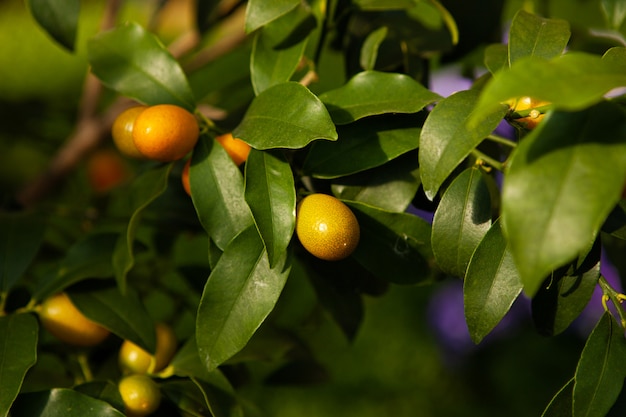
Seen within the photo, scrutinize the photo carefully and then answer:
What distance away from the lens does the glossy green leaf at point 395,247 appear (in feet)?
2.01

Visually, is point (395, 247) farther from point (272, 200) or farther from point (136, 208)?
point (136, 208)

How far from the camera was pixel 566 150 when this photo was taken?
41 cm

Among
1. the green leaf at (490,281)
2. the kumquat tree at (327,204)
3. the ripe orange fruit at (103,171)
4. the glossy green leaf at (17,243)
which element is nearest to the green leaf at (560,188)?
the kumquat tree at (327,204)

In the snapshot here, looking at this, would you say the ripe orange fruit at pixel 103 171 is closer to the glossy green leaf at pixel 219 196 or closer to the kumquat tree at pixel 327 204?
the kumquat tree at pixel 327 204

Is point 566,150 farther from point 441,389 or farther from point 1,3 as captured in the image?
point 1,3

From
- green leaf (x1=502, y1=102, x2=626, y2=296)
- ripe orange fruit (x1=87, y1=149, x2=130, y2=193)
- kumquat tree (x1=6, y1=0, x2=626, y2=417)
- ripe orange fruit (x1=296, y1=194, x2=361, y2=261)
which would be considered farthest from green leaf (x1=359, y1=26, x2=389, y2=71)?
ripe orange fruit (x1=87, y1=149, x2=130, y2=193)

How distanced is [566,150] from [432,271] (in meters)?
0.25

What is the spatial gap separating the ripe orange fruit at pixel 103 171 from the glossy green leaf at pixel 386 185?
89cm

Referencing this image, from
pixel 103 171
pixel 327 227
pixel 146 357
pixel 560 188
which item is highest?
pixel 560 188

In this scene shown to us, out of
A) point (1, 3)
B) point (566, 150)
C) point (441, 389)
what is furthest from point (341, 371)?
point (1, 3)

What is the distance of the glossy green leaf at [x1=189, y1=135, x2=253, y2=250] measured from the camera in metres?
0.59

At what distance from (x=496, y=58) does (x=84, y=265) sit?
17.7 inches

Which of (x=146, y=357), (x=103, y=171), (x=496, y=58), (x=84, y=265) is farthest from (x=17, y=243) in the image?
(x=103, y=171)

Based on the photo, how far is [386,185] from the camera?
63 cm
